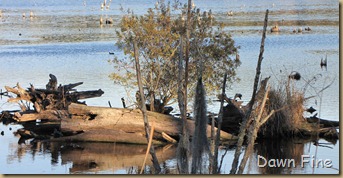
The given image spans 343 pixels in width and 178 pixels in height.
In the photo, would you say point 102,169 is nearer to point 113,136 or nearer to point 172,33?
point 113,136

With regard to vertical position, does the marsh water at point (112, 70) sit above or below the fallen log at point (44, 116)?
below

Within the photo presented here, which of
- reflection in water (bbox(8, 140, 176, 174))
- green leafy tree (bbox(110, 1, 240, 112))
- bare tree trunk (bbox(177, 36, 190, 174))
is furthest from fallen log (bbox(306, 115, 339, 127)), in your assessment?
bare tree trunk (bbox(177, 36, 190, 174))

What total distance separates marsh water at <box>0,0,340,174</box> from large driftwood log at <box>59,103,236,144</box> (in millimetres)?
207

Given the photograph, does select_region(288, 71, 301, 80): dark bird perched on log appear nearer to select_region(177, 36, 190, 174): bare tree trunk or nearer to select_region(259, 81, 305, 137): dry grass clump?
select_region(259, 81, 305, 137): dry grass clump

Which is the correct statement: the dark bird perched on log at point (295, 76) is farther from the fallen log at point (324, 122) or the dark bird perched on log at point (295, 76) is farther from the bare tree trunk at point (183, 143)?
the bare tree trunk at point (183, 143)

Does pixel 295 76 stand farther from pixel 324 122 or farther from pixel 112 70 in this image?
pixel 112 70

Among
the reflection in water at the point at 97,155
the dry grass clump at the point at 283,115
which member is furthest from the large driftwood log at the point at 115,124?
the dry grass clump at the point at 283,115

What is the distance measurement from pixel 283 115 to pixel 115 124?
3056 millimetres

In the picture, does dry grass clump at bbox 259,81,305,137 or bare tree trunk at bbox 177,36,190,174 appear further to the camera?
dry grass clump at bbox 259,81,305,137

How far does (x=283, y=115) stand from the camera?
47.9 ft

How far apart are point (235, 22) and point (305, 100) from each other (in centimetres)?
3564

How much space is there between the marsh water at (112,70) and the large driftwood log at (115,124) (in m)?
0.21

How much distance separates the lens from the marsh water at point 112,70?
13.2m

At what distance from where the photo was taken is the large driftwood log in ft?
47.8
